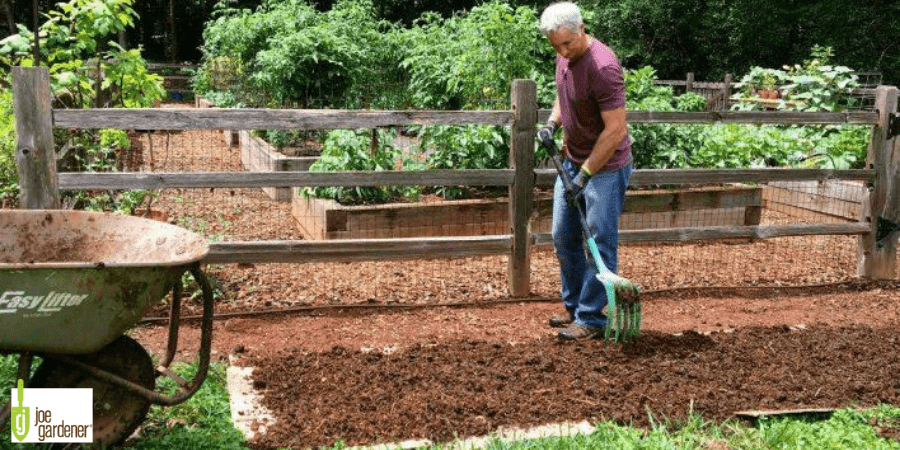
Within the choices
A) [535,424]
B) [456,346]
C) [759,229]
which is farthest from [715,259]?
[535,424]

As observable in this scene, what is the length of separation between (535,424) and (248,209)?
5614 millimetres

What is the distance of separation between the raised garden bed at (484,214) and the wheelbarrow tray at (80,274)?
3.26 m

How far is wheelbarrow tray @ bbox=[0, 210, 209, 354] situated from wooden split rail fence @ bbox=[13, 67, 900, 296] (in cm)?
149

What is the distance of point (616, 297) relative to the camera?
15.7 ft

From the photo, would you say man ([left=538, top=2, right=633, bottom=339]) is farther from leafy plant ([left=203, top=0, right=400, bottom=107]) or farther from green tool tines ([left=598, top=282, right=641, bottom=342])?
leafy plant ([left=203, top=0, right=400, bottom=107])

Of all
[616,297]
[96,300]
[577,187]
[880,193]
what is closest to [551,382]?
[616,297]

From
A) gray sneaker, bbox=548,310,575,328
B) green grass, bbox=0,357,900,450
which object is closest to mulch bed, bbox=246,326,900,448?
green grass, bbox=0,357,900,450

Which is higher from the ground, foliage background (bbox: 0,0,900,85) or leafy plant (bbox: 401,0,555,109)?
foliage background (bbox: 0,0,900,85)

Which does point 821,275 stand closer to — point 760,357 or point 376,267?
point 760,357

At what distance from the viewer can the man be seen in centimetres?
471

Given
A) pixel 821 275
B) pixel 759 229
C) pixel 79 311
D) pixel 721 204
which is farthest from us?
pixel 721 204

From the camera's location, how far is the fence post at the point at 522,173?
6.03 m

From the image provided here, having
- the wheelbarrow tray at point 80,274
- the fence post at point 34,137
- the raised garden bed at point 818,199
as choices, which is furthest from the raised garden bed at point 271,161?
the raised garden bed at point 818,199

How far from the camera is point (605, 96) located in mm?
4730
